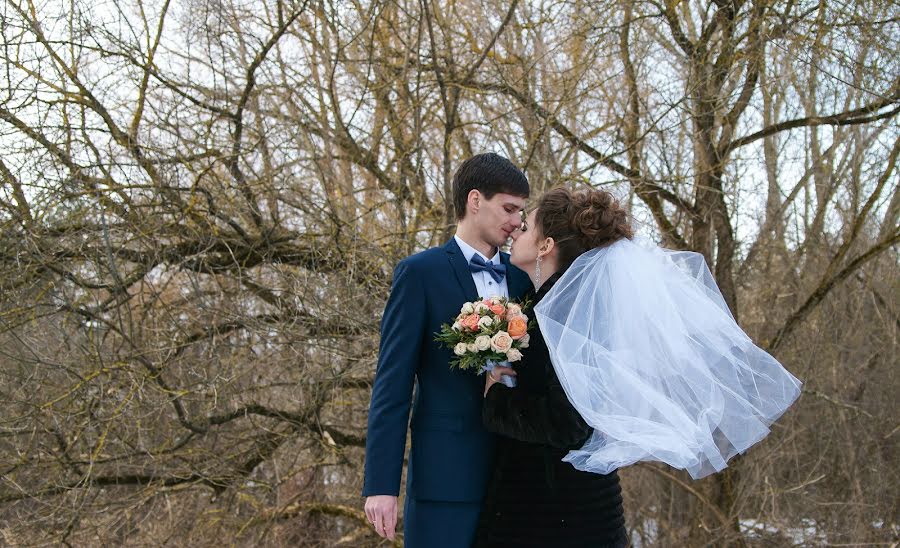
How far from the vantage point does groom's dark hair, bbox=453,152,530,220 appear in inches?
107

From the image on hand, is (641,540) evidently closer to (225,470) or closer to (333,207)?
(225,470)

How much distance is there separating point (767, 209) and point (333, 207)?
3793mm

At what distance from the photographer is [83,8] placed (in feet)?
15.9

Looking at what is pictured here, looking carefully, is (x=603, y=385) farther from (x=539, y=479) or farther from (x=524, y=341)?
(x=539, y=479)

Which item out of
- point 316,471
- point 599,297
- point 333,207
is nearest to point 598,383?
point 599,297

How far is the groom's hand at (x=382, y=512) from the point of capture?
246 cm

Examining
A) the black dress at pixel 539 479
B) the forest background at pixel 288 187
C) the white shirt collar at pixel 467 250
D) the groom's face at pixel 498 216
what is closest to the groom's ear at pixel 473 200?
the groom's face at pixel 498 216

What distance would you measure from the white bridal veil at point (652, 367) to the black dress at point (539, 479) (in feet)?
0.30

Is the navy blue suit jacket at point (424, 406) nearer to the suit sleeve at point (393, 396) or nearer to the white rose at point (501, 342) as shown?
the suit sleeve at point (393, 396)

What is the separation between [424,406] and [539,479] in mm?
401

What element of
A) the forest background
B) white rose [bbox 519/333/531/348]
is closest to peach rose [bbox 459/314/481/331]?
white rose [bbox 519/333/531/348]

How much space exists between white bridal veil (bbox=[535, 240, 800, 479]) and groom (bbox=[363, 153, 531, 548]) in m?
0.34

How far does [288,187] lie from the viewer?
518cm

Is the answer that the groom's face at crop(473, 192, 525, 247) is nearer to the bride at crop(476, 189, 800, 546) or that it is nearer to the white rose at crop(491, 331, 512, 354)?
the bride at crop(476, 189, 800, 546)
